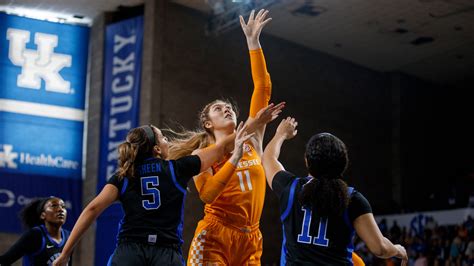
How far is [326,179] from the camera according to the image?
4.09 meters

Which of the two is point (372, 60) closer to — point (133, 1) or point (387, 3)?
point (387, 3)

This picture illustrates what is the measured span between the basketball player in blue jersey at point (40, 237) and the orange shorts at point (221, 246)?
1.69m

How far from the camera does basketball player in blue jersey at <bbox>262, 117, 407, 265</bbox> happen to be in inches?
158

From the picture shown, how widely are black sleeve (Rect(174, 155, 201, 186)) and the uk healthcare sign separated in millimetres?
13172

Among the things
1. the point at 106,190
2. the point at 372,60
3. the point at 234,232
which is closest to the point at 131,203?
the point at 106,190

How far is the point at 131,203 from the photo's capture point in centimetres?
486

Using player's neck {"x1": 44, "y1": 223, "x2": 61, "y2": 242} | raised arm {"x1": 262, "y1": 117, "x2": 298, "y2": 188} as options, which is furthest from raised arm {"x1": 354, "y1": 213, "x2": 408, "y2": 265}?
player's neck {"x1": 44, "y1": 223, "x2": 61, "y2": 242}

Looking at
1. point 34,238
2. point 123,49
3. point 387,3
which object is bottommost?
point 34,238

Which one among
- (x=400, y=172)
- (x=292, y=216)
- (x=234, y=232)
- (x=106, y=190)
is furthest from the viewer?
(x=400, y=172)

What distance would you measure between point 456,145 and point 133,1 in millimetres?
12330

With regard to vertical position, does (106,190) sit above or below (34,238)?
above

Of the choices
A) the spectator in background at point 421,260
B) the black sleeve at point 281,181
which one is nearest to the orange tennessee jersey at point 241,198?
the black sleeve at point 281,181

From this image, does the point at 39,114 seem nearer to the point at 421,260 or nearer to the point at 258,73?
the point at 421,260

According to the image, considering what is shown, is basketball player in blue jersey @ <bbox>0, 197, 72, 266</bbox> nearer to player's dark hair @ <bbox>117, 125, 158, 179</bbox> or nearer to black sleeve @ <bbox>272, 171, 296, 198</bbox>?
player's dark hair @ <bbox>117, 125, 158, 179</bbox>
